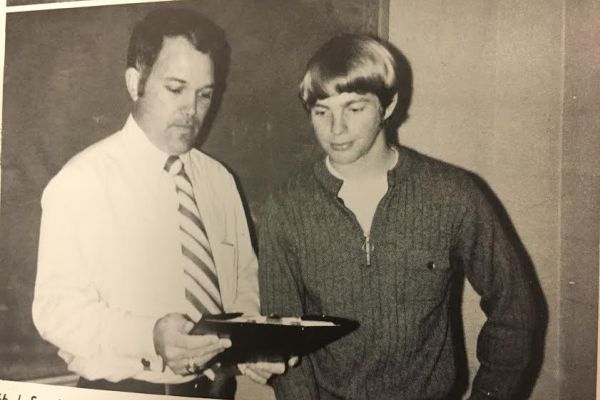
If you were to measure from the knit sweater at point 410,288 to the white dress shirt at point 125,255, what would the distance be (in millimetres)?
151

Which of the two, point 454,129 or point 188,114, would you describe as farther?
point 188,114

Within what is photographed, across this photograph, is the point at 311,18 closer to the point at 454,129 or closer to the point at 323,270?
the point at 454,129

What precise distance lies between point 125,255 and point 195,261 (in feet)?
0.45

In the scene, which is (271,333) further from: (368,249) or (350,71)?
(350,71)

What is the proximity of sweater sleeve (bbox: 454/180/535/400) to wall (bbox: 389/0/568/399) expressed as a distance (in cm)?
2

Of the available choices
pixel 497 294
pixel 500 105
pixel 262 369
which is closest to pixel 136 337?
pixel 262 369

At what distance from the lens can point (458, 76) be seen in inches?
43.0

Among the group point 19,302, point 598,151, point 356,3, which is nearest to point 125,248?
point 19,302

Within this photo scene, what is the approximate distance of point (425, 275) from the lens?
1082 millimetres

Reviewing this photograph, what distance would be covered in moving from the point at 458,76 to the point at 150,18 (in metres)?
0.60

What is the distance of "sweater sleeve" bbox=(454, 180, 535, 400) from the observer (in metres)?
1.05

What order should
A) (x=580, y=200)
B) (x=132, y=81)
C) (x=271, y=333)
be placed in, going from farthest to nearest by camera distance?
(x=132, y=81), (x=271, y=333), (x=580, y=200)

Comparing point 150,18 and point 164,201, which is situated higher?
point 150,18

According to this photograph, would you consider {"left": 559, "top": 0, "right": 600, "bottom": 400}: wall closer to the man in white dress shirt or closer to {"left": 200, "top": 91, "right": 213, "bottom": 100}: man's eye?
the man in white dress shirt
